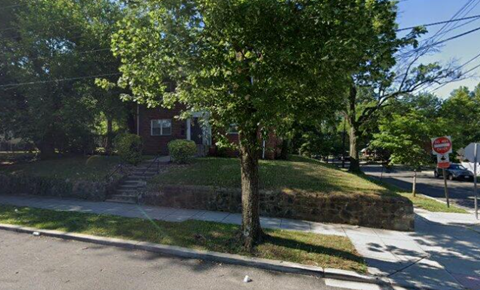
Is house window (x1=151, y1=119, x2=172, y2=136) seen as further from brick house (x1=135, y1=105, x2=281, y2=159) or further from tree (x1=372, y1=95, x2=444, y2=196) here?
tree (x1=372, y1=95, x2=444, y2=196)

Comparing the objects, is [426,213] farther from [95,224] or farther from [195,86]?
[95,224]

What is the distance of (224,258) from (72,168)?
32.0ft

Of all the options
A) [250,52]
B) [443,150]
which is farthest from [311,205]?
[443,150]

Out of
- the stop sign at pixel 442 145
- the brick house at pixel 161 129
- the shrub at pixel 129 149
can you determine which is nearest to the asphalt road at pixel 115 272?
the shrub at pixel 129 149

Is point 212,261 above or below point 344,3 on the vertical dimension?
below

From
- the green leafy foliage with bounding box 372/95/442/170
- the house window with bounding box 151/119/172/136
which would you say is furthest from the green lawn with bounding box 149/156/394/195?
the house window with bounding box 151/119/172/136

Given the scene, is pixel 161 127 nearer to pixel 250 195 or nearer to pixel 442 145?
pixel 250 195

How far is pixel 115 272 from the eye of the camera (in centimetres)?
452

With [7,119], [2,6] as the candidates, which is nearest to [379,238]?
[7,119]

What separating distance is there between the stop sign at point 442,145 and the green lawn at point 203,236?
26.0 feet

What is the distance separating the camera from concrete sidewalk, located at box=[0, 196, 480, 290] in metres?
4.80

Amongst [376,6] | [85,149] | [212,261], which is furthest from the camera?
[85,149]

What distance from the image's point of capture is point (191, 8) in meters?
4.87

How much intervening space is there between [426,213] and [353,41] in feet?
29.9
